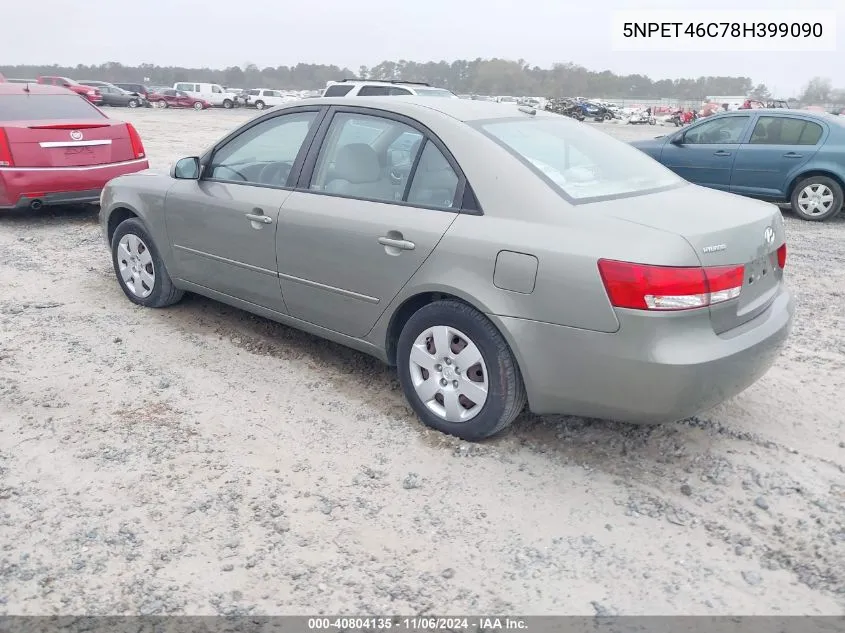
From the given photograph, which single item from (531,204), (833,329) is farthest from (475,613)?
(833,329)

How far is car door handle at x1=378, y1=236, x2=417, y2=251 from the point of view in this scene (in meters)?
3.52

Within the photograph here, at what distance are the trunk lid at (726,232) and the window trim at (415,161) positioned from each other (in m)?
0.63

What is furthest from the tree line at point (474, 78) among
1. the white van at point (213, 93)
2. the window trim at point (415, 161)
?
the window trim at point (415, 161)

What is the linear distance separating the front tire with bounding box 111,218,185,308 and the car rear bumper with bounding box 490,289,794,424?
2919 mm

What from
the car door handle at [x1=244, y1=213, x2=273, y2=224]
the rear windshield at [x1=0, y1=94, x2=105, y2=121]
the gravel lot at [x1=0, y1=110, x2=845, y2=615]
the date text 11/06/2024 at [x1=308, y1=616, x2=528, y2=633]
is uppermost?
the rear windshield at [x1=0, y1=94, x2=105, y2=121]

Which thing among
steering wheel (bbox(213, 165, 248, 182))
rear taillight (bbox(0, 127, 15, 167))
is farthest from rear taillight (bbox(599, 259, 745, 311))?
rear taillight (bbox(0, 127, 15, 167))

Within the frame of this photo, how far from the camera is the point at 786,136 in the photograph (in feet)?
31.8

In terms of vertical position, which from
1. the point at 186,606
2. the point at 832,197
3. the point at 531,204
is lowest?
the point at 186,606

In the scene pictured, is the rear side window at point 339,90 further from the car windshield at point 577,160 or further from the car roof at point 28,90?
the car windshield at point 577,160

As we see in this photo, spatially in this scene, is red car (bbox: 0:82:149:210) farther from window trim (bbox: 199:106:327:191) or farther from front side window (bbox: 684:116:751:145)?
front side window (bbox: 684:116:751:145)

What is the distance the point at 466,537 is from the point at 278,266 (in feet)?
6.53

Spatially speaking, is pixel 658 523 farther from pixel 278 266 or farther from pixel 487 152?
pixel 278 266

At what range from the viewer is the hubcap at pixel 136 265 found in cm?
528

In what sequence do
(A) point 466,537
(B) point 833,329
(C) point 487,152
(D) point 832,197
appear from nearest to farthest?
(A) point 466,537
(C) point 487,152
(B) point 833,329
(D) point 832,197
